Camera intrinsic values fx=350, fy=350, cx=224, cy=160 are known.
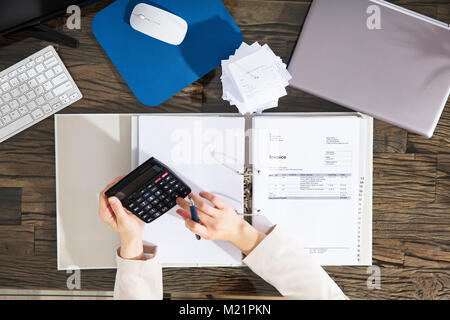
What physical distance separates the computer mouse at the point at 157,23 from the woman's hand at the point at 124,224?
1.26ft

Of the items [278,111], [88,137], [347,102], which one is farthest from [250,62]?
[88,137]

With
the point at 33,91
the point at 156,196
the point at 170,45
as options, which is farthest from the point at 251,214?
the point at 33,91

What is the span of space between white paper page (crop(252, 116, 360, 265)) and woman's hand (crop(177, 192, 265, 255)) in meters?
0.07

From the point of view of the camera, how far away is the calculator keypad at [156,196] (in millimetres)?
840

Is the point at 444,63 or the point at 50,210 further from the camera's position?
the point at 50,210

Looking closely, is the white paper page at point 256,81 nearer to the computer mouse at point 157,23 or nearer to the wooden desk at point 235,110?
the wooden desk at point 235,110

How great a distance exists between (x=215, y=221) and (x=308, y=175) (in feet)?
0.92

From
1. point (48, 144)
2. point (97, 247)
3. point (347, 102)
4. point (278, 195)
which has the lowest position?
point (97, 247)

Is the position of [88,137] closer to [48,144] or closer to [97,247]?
[48,144]

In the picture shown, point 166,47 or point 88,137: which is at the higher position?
point 166,47

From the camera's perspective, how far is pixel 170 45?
3.05 ft

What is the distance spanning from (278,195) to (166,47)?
19.5 inches

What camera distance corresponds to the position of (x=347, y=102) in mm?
896

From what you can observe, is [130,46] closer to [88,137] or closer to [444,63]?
[88,137]
